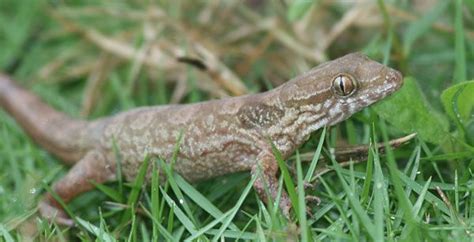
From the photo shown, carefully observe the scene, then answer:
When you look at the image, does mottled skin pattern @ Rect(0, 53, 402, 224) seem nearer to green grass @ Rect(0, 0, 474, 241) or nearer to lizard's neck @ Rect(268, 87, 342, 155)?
lizard's neck @ Rect(268, 87, 342, 155)

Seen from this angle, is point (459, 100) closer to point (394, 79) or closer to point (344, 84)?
point (394, 79)

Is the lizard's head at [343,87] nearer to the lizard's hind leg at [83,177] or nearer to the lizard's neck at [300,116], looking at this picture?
the lizard's neck at [300,116]

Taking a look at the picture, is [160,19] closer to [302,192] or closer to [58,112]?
[58,112]

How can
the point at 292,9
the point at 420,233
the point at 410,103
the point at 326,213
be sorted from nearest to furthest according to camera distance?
the point at 420,233
the point at 326,213
the point at 410,103
the point at 292,9

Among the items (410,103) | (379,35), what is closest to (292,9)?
(379,35)

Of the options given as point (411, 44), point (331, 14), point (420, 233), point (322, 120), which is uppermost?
point (331, 14)

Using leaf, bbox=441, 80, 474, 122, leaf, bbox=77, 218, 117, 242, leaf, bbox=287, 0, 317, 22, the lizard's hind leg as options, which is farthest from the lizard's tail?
leaf, bbox=441, 80, 474, 122

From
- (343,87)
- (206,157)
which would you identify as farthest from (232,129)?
(343,87)
